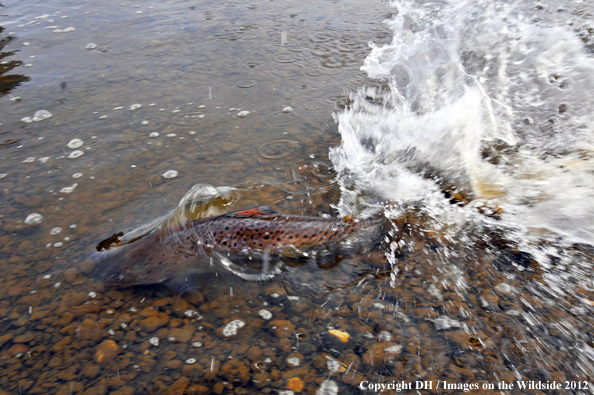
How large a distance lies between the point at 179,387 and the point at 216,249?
94 centimetres

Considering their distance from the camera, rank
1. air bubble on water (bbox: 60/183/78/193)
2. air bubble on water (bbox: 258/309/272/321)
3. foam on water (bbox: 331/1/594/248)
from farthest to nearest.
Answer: air bubble on water (bbox: 60/183/78/193), foam on water (bbox: 331/1/594/248), air bubble on water (bbox: 258/309/272/321)

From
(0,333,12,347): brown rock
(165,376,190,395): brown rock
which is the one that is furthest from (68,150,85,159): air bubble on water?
(165,376,190,395): brown rock

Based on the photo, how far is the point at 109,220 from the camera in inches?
131

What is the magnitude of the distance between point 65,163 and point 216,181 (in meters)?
1.67

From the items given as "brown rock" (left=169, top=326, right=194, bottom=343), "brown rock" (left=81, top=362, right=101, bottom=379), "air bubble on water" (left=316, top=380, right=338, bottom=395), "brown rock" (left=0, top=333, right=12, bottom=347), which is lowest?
"brown rock" (left=0, top=333, right=12, bottom=347)

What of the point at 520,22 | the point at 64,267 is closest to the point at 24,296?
the point at 64,267

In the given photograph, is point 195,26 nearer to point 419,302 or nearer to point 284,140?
point 284,140

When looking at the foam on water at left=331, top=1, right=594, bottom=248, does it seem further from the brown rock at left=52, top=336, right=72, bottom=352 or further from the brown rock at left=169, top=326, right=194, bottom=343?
the brown rock at left=52, top=336, right=72, bottom=352

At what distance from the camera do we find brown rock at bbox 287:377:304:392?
2090mm

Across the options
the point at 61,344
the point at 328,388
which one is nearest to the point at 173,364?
the point at 61,344

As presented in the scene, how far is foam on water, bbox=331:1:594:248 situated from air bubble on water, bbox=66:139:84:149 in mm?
2796

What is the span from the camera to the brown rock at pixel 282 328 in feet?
7.84

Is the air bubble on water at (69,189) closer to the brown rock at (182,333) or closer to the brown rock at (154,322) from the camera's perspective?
the brown rock at (154,322)

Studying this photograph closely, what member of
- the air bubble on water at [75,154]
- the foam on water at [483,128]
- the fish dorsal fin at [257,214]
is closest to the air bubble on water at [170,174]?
the air bubble on water at [75,154]
